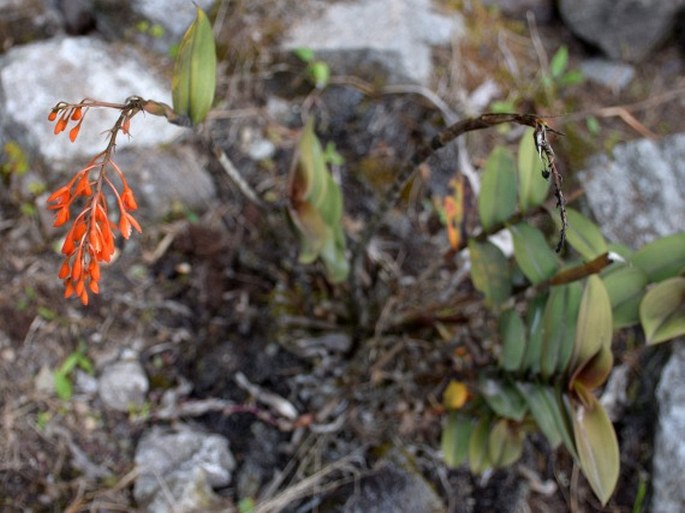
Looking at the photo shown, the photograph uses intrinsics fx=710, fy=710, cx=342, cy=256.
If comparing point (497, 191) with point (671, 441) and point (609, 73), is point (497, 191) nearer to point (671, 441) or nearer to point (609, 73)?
point (671, 441)

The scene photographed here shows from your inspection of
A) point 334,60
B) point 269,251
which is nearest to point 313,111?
point 334,60

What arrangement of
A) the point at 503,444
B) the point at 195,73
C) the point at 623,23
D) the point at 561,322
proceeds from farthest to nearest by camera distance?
the point at 623,23 → the point at 503,444 → the point at 561,322 → the point at 195,73

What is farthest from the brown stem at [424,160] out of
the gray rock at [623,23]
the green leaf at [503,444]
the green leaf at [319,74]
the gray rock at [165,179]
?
the gray rock at [623,23]

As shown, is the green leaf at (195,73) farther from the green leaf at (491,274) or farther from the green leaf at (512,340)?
the green leaf at (512,340)

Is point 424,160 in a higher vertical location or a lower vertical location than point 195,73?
lower

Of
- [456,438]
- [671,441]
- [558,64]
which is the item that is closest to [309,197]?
[456,438]

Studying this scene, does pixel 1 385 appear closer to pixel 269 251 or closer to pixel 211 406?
pixel 211 406
